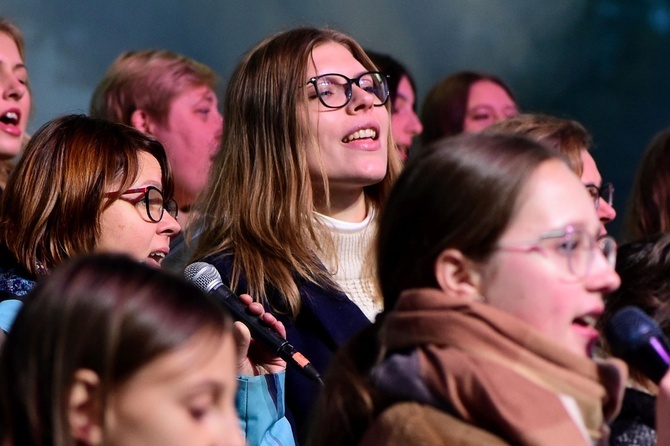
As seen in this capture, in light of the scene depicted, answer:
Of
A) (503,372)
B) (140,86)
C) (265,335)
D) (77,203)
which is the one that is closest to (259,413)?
(265,335)

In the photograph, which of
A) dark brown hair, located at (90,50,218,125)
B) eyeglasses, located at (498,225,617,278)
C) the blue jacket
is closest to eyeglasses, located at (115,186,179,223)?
the blue jacket

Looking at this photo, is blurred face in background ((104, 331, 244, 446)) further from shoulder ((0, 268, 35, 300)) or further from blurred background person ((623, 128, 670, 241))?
blurred background person ((623, 128, 670, 241))

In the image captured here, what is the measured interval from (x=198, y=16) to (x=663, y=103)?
2.21 meters

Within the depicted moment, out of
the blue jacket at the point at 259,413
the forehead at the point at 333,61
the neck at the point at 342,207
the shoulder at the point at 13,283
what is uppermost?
the forehead at the point at 333,61

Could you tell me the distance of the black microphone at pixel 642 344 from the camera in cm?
205

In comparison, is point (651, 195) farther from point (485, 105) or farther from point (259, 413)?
point (259, 413)

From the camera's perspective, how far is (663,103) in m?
5.44

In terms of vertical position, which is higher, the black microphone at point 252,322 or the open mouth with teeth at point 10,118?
the open mouth with teeth at point 10,118

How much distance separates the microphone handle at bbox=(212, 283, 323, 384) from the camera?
8.27 ft

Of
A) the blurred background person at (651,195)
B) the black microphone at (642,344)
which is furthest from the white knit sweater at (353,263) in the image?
the blurred background person at (651,195)

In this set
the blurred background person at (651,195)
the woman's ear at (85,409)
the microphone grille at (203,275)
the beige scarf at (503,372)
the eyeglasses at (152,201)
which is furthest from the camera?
the blurred background person at (651,195)

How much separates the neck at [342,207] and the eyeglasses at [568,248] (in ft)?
3.99

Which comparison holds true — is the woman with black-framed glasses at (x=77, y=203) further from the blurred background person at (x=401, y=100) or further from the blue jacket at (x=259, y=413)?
the blurred background person at (x=401, y=100)

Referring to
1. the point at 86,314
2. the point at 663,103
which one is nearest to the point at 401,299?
the point at 86,314
